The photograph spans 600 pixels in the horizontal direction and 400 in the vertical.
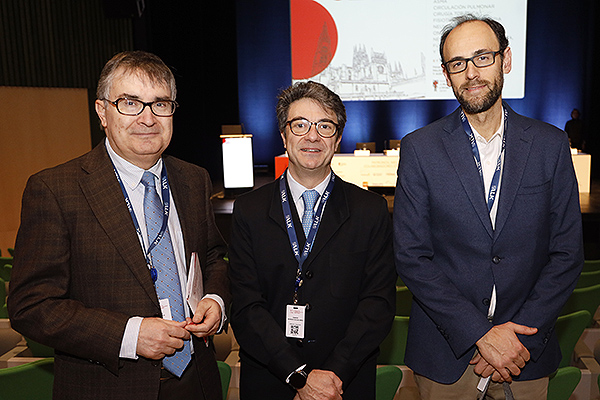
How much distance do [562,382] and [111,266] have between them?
1.83 meters

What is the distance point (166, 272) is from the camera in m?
1.81

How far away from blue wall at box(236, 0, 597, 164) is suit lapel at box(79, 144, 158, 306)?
11.0m

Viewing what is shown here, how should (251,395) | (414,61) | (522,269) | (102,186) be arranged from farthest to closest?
(414,61) < (251,395) < (522,269) < (102,186)

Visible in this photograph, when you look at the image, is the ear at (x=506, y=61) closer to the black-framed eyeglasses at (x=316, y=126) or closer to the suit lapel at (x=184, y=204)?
the black-framed eyeglasses at (x=316, y=126)

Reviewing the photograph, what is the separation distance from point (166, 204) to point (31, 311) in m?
0.57

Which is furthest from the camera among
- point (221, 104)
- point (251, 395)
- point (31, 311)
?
point (221, 104)

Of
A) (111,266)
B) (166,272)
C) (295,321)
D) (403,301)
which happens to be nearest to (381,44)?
(403,301)

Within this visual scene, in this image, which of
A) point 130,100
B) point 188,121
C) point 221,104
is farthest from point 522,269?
point 221,104

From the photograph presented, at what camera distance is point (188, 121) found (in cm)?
1056

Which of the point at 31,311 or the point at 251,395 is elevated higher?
the point at 31,311

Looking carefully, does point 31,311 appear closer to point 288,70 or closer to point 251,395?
point 251,395

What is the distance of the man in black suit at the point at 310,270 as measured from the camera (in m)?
1.95

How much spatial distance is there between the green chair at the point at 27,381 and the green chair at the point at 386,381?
1.35m

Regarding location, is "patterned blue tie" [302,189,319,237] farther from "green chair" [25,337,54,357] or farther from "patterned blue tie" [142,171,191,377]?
"green chair" [25,337,54,357]
